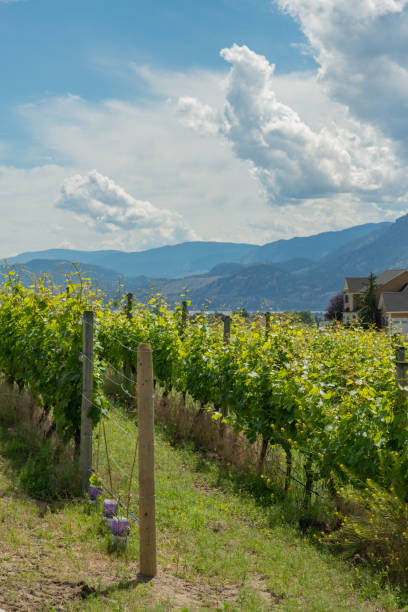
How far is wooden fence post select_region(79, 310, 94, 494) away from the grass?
50cm

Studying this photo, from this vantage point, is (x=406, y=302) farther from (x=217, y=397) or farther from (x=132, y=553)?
(x=132, y=553)

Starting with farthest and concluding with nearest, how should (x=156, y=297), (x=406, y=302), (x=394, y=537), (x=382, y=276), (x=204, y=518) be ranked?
(x=382, y=276), (x=406, y=302), (x=156, y=297), (x=204, y=518), (x=394, y=537)

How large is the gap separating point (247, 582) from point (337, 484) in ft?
7.40

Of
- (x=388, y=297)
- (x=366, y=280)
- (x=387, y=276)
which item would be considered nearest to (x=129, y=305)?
(x=388, y=297)

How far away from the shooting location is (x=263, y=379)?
8.41m

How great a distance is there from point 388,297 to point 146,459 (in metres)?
64.7

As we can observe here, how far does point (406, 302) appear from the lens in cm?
6425

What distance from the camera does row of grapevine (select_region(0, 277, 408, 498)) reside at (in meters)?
6.06

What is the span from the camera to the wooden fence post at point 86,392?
22.1 ft

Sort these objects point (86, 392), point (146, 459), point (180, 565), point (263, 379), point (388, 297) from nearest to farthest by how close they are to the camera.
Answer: point (146, 459)
point (180, 565)
point (86, 392)
point (263, 379)
point (388, 297)

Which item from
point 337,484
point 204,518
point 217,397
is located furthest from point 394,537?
point 217,397

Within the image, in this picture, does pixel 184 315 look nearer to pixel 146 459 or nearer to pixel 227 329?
pixel 227 329

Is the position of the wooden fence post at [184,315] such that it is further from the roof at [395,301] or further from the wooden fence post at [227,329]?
the roof at [395,301]

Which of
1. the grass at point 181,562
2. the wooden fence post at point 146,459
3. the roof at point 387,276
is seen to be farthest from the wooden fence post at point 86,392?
the roof at point 387,276
